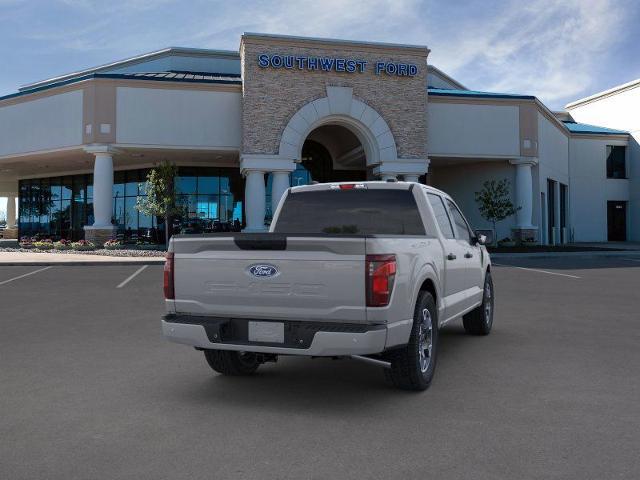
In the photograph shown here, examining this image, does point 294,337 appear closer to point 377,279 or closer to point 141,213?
point 377,279

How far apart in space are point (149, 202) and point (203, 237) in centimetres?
2364

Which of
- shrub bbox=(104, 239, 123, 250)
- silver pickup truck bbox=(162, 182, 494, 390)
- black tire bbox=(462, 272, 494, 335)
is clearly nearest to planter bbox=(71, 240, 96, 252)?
shrub bbox=(104, 239, 123, 250)

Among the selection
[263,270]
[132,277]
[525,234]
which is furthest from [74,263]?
[525,234]

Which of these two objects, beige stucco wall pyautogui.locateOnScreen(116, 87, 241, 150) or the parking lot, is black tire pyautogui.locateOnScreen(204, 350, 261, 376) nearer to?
the parking lot

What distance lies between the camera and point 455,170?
3588 centimetres

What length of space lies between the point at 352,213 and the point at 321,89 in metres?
A: 22.3

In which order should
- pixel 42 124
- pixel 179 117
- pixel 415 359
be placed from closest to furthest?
pixel 415 359 < pixel 179 117 < pixel 42 124

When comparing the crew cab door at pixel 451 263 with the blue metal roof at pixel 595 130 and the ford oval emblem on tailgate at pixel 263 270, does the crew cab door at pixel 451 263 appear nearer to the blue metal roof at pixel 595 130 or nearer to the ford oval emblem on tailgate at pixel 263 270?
the ford oval emblem on tailgate at pixel 263 270

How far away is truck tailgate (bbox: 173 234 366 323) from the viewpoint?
4.70m

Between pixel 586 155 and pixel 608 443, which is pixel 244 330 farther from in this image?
pixel 586 155

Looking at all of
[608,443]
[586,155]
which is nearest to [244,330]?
[608,443]

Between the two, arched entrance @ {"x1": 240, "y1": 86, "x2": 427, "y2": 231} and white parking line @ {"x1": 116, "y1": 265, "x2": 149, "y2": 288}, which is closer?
white parking line @ {"x1": 116, "y1": 265, "x2": 149, "y2": 288}

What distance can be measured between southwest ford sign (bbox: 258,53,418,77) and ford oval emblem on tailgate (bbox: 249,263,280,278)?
2369 centimetres

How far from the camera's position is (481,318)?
8.04m
